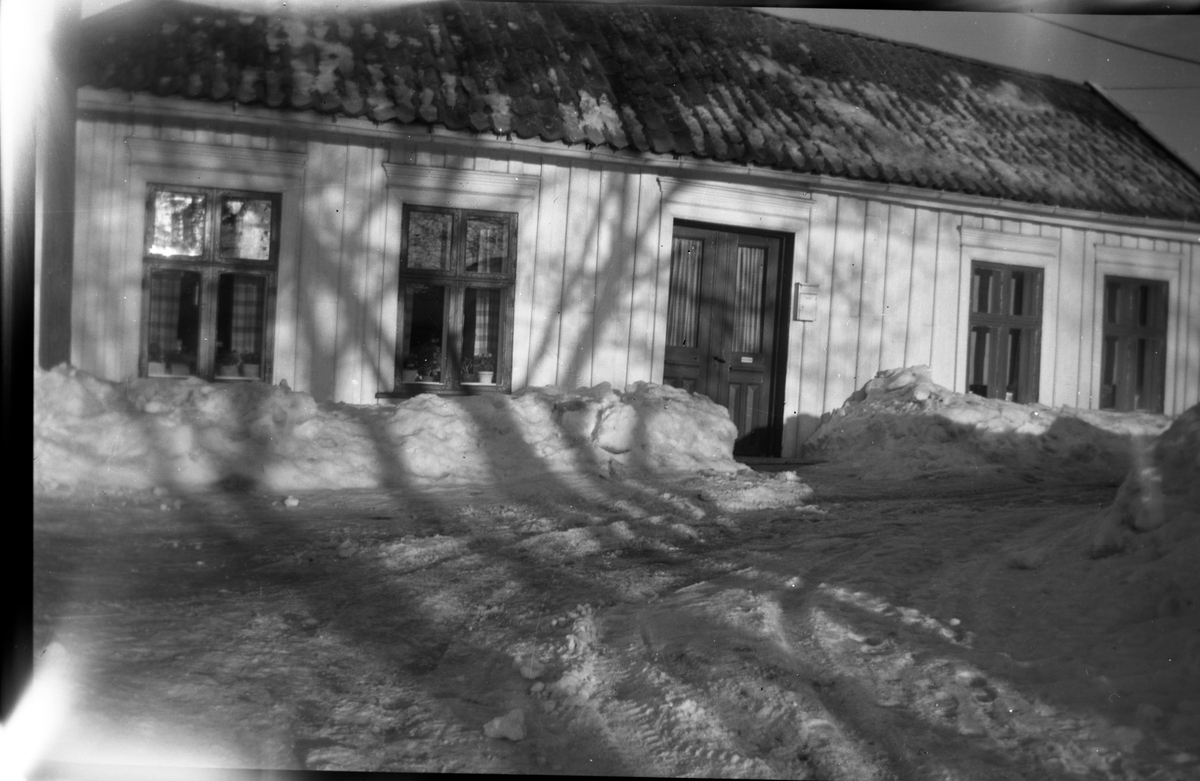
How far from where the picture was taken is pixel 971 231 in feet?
15.6

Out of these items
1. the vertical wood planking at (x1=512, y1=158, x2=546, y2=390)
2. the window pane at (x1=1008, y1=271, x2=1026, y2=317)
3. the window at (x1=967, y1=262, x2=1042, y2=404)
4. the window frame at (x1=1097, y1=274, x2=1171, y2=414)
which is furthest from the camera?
the vertical wood planking at (x1=512, y1=158, x2=546, y2=390)

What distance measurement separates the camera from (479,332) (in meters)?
4.68

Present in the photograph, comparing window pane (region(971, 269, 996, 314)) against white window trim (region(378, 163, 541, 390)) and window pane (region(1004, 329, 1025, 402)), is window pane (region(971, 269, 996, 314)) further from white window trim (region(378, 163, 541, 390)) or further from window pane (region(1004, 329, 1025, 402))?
white window trim (region(378, 163, 541, 390))

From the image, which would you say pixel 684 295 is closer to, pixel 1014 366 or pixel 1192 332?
pixel 1014 366

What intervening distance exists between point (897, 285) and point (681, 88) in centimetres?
187

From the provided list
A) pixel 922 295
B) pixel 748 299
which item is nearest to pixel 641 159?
pixel 748 299

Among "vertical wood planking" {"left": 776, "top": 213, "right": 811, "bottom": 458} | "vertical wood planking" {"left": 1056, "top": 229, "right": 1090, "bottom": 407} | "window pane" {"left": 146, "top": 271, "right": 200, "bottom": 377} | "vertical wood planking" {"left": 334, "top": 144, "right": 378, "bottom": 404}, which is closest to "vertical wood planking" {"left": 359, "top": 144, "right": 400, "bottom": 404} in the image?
"vertical wood planking" {"left": 334, "top": 144, "right": 378, "bottom": 404}

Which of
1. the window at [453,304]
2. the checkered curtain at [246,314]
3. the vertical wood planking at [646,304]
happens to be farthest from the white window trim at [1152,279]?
the checkered curtain at [246,314]

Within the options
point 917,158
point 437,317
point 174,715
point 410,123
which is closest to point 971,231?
point 917,158

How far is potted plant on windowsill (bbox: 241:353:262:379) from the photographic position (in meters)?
4.11

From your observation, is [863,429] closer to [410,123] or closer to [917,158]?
[917,158]

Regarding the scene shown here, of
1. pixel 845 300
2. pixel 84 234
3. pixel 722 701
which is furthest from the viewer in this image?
pixel 845 300

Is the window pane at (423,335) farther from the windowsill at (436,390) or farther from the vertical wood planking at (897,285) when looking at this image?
the vertical wood planking at (897,285)

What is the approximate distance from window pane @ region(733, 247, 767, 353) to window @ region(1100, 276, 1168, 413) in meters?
1.53
